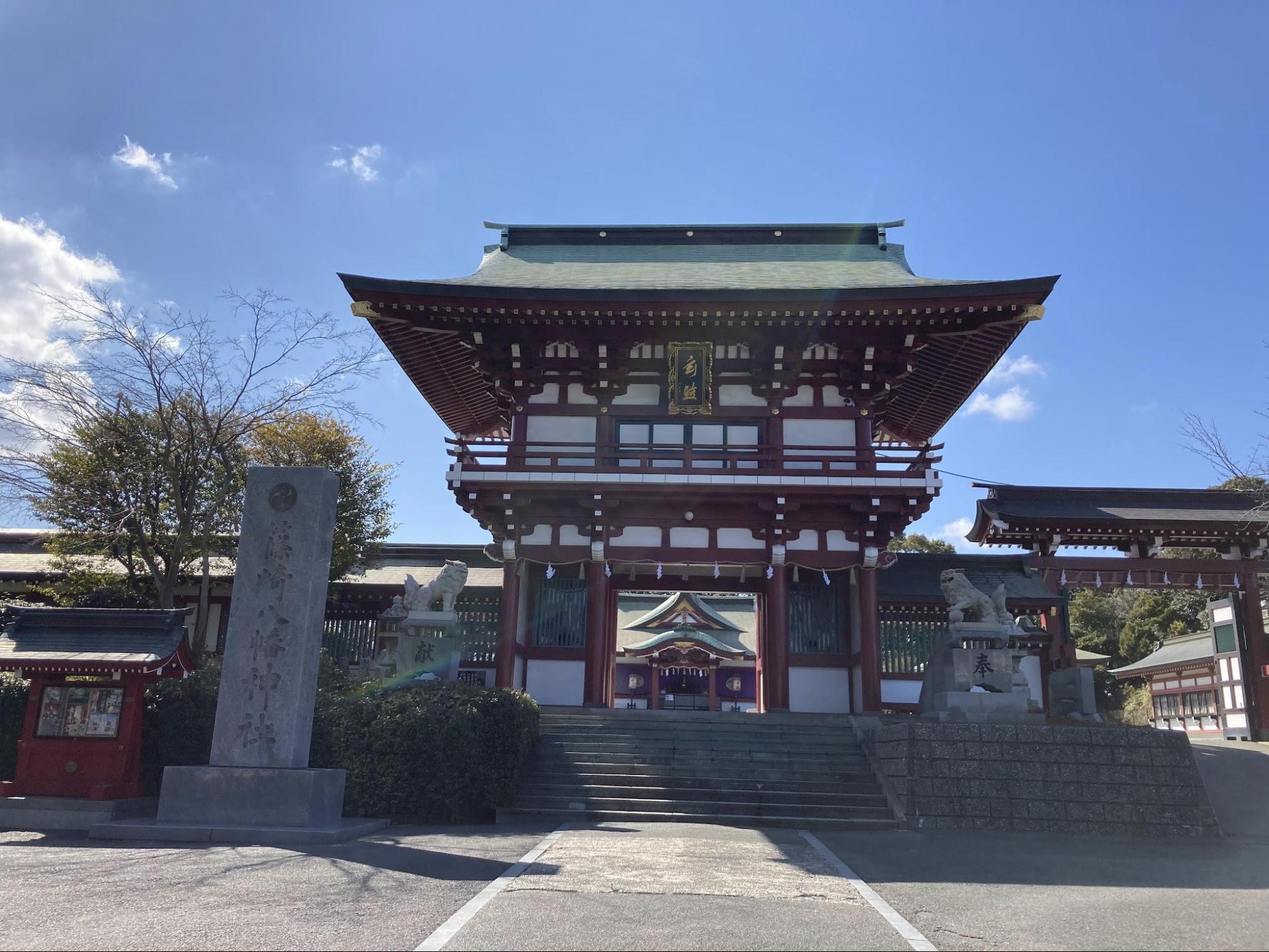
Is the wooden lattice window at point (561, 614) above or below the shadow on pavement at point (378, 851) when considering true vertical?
above

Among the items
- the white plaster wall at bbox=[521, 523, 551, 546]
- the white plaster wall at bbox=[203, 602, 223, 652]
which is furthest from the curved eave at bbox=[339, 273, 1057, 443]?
the white plaster wall at bbox=[203, 602, 223, 652]

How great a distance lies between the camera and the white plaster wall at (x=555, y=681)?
1742 centimetres

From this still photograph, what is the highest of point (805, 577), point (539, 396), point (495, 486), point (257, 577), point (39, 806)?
point (539, 396)

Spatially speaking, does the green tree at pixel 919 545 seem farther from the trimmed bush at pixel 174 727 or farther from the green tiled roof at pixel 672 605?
the trimmed bush at pixel 174 727

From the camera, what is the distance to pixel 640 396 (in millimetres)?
18250

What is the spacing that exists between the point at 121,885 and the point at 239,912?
154 cm

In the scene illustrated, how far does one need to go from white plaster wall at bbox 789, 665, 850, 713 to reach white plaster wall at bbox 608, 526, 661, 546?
3896 millimetres

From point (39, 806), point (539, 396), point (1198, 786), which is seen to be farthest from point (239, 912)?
point (539, 396)

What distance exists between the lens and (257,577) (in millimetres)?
10281

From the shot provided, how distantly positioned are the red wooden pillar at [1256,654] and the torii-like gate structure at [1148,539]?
0.01m

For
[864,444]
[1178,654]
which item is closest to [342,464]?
[864,444]

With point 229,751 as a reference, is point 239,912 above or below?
below

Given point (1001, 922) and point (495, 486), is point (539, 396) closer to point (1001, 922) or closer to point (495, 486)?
point (495, 486)

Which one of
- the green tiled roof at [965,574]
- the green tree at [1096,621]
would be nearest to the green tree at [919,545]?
the green tree at [1096,621]
